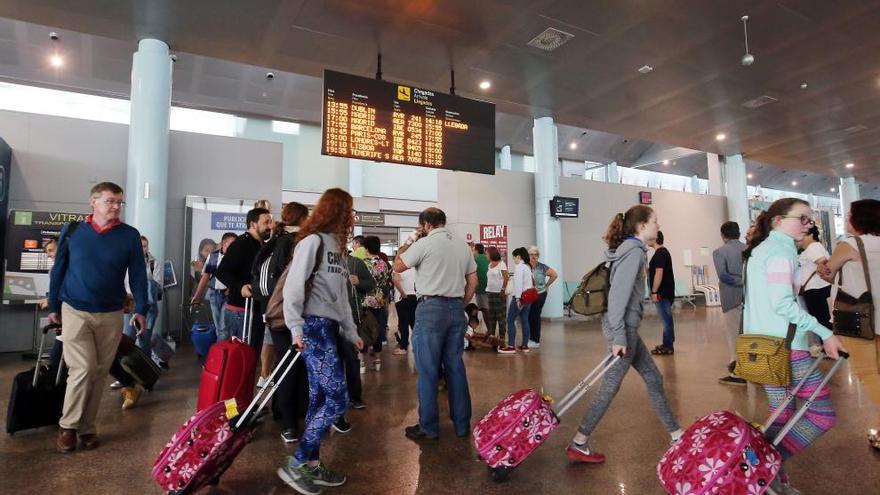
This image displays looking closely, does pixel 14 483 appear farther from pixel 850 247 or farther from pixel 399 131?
pixel 399 131

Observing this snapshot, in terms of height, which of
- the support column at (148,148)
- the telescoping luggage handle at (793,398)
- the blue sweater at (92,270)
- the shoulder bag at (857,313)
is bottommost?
the telescoping luggage handle at (793,398)

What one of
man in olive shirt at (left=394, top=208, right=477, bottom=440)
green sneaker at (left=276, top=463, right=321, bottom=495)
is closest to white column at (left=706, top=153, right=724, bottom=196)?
man in olive shirt at (left=394, top=208, right=477, bottom=440)

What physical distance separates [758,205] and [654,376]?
15561mm

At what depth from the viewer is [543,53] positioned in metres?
7.25

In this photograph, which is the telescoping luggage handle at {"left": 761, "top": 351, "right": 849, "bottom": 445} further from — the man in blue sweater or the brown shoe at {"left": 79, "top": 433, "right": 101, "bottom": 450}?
the brown shoe at {"left": 79, "top": 433, "right": 101, "bottom": 450}

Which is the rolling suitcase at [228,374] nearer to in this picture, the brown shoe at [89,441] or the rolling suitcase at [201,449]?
the brown shoe at [89,441]

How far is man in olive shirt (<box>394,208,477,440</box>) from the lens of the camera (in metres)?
3.12

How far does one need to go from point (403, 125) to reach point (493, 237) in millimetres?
4683

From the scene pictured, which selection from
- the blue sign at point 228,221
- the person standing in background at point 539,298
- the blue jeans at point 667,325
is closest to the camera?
the blue jeans at point 667,325

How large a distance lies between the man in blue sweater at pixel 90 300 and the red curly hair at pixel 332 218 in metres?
1.40

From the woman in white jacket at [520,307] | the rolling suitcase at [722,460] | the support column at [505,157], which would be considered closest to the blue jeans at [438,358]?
the rolling suitcase at [722,460]

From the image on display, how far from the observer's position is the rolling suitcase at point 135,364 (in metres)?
3.63

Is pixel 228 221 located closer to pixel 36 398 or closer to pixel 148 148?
pixel 148 148

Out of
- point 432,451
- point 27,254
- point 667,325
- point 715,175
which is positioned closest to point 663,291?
point 667,325
